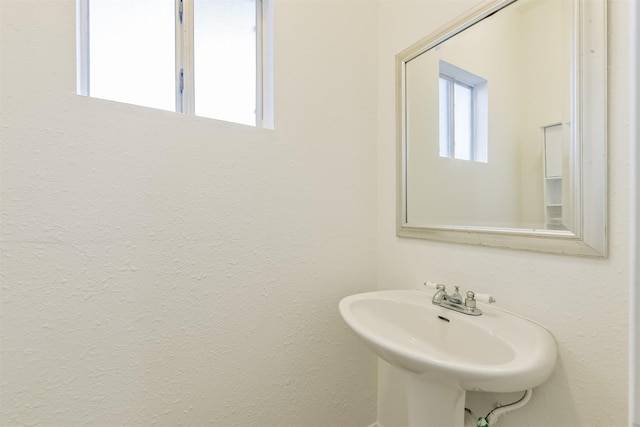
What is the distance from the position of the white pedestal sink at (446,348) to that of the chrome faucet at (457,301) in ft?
0.06

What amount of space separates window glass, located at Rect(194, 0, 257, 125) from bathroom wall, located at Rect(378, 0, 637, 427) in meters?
0.68

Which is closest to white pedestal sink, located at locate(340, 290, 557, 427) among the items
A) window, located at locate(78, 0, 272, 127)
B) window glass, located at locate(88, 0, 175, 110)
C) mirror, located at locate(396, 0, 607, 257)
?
mirror, located at locate(396, 0, 607, 257)

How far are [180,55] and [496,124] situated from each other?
1.06m

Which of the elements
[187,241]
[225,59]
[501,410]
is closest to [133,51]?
[225,59]

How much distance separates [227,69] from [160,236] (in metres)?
0.66

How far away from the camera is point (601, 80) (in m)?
0.70

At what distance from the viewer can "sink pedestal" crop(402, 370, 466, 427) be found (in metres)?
0.84

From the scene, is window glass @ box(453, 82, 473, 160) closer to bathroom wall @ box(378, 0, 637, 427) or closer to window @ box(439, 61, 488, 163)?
window @ box(439, 61, 488, 163)

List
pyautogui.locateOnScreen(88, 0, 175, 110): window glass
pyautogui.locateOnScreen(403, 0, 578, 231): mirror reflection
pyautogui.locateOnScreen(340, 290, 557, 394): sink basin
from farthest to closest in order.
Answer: pyautogui.locateOnScreen(88, 0, 175, 110): window glass
pyautogui.locateOnScreen(403, 0, 578, 231): mirror reflection
pyautogui.locateOnScreen(340, 290, 557, 394): sink basin

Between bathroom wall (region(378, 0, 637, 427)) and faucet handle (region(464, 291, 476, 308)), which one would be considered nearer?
bathroom wall (region(378, 0, 637, 427))

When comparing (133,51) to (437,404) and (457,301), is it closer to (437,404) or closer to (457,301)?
(457,301)

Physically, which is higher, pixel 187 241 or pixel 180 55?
pixel 180 55

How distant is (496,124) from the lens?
935 millimetres

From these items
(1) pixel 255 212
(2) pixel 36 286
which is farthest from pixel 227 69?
(2) pixel 36 286
